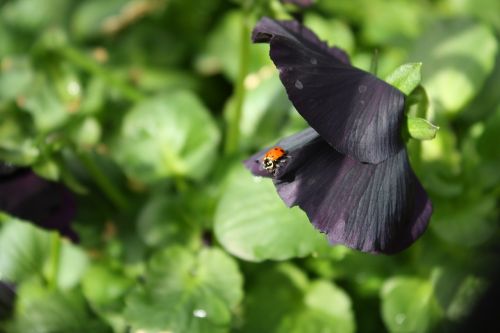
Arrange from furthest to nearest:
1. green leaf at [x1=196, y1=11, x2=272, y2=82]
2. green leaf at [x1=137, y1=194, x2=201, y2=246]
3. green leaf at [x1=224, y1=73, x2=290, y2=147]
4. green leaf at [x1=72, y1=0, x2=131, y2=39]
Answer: green leaf at [x1=72, y1=0, x2=131, y2=39], green leaf at [x1=196, y1=11, x2=272, y2=82], green leaf at [x1=224, y1=73, x2=290, y2=147], green leaf at [x1=137, y1=194, x2=201, y2=246]

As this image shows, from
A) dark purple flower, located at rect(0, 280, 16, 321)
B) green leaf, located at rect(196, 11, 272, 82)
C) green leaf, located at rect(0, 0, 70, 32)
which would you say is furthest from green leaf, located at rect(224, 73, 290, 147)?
green leaf, located at rect(0, 0, 70, 32)

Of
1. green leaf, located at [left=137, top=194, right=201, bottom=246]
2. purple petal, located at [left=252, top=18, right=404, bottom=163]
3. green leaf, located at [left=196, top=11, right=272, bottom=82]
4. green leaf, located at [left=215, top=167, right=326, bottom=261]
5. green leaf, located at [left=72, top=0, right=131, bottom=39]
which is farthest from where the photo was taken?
green leaf, located at [left=72, top=0, right=131, bottom=39]

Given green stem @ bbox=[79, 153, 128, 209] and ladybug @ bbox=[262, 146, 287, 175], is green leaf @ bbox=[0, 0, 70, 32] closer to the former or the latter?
green stem @ bbox=[79, 153, 128, 209]

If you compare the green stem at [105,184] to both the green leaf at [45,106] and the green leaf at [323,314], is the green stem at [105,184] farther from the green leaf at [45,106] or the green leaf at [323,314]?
the green leaf at [323,314]

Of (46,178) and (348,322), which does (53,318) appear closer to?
(46,178)

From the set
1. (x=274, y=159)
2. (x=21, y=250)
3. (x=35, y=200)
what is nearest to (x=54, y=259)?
(x=21, y=250)
